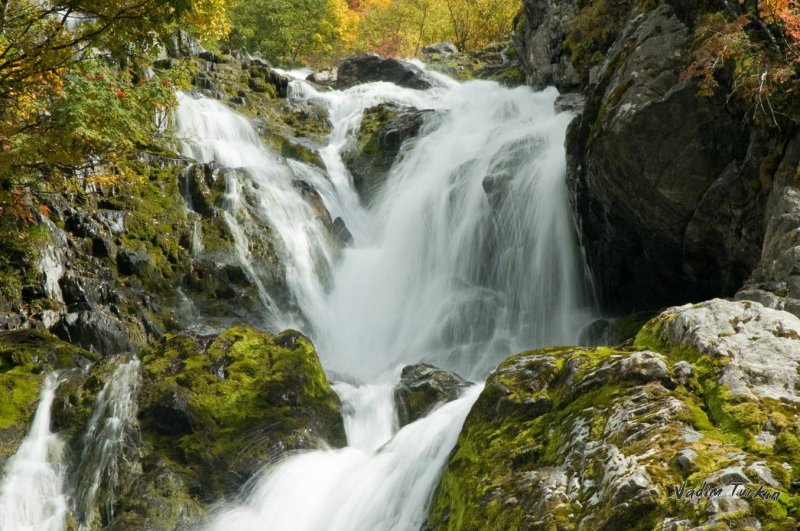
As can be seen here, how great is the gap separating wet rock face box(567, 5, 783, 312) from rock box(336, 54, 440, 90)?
16.8m

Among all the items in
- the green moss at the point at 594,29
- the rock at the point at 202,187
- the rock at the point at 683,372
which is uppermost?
the green moss at the point at 594,29

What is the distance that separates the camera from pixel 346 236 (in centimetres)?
1692

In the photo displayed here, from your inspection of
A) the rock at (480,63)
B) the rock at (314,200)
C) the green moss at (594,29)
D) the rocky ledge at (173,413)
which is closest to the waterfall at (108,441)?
the rocky ledge at (173,413)

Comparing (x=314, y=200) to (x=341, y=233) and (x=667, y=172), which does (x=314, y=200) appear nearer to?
(x=341, y=233)

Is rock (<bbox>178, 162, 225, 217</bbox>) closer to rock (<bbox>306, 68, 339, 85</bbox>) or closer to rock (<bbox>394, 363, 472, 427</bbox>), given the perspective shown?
rock (<bbox>394, 363, 472, 427</bbox>)

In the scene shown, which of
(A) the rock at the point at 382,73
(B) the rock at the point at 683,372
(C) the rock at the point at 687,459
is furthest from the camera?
(A) the rock at the point at 382,73

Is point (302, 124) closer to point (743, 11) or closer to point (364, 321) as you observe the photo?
point (364, 321)

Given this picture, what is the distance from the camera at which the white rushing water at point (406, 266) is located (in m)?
7.98

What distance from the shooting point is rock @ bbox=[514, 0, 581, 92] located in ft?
60.0

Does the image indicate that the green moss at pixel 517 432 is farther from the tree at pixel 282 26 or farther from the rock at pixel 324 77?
the tree at pixel 282 26

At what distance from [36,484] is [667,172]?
8.93 meters

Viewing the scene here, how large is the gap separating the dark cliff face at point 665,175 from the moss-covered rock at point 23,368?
8301 millimetres

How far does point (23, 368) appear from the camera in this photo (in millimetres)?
8883

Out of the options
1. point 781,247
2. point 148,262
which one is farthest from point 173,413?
point 781,247
